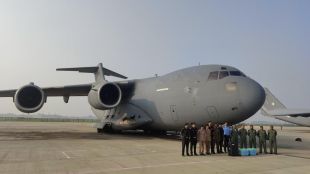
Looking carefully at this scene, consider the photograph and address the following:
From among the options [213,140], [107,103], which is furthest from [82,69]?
[213,140]

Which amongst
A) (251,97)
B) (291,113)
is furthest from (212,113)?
(291,113)

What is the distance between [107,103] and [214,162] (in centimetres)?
1142

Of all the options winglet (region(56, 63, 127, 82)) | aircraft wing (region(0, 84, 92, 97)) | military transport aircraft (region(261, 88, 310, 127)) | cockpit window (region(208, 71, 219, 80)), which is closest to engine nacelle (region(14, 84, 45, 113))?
aircraft wing (region(0, 84, 92, 97))

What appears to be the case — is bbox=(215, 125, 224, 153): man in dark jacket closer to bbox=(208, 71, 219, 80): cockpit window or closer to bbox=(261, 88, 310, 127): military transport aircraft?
bbox=(208, 71, 219, 80): cockpit window

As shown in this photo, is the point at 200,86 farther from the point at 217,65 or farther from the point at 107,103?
the point at 107,103

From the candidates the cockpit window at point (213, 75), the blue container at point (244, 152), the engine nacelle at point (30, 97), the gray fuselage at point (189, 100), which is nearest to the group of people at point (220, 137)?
the blue container at point (244, 152)

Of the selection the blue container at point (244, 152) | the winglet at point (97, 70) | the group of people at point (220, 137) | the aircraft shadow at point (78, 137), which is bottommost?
the blue container at point (244, 152)

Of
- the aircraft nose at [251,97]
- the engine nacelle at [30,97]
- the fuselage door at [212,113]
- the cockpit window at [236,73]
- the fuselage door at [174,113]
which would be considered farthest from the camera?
the engine nacelle at [30,97]

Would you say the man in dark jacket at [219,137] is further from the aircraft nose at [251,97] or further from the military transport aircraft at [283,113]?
the military transport aircraft at [283,113]

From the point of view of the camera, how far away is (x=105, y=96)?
832 inches

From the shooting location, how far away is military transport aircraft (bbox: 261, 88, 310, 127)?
122 feet

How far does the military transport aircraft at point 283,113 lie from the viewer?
37.1 meters

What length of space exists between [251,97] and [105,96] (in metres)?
9.52

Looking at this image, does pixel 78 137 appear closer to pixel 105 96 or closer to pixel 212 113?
pixel 105 96
